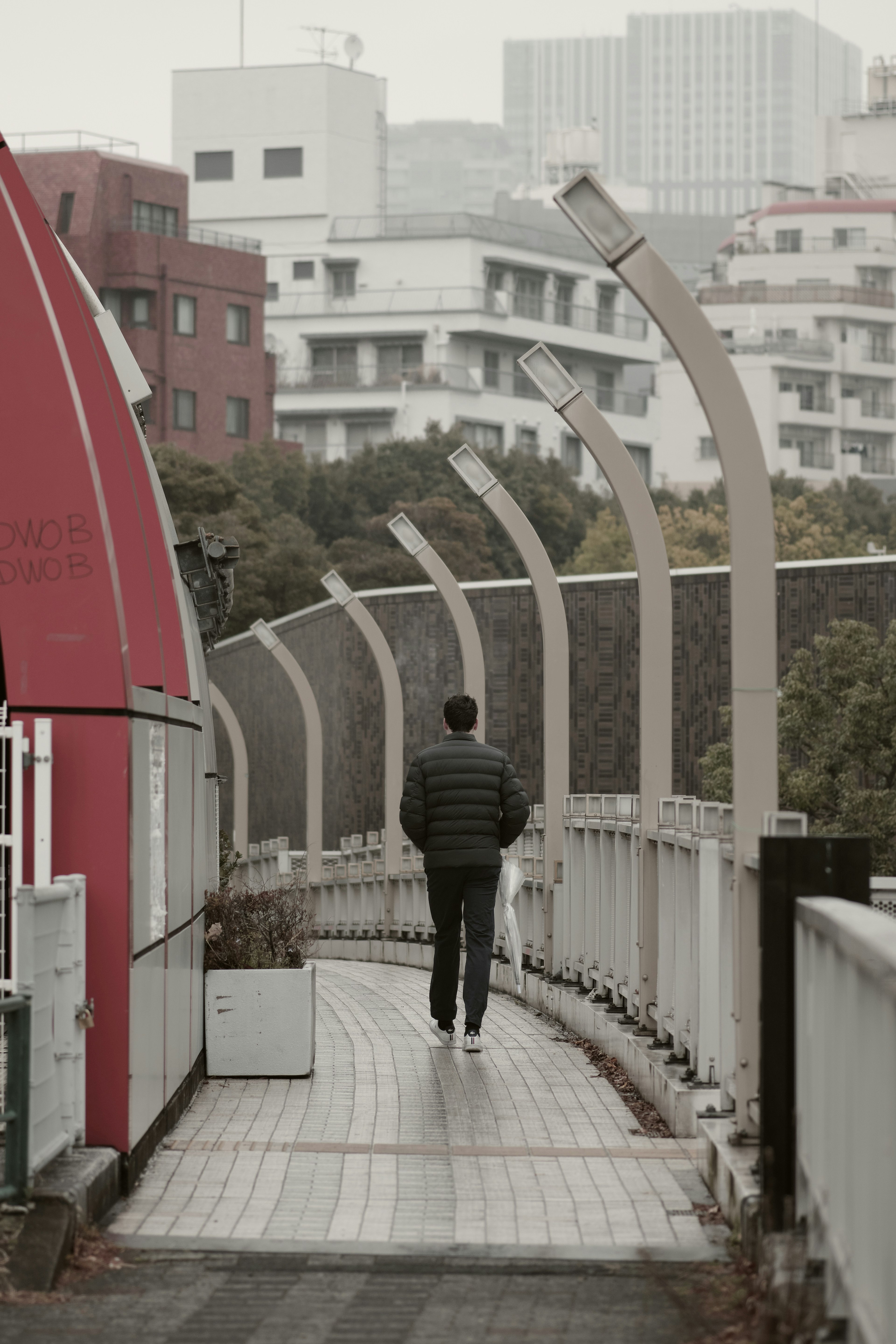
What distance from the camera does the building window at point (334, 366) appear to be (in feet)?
318

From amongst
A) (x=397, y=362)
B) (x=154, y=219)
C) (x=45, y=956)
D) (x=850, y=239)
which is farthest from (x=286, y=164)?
(x=45, y=956)

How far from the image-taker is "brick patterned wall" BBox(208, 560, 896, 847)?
1179 inches

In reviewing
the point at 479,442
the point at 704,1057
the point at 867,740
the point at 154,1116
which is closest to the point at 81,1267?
the point at 154,1116

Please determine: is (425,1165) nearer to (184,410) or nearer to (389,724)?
(389,724)

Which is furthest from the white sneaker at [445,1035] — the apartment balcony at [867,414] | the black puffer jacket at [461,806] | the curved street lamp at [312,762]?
the apartment balcony at [867,414]

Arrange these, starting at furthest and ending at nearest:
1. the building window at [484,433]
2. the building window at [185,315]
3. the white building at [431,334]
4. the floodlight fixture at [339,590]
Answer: the white building at [431,334] → the building window at [484,433] → the building window at [185,315] → the floodlight fixture at [339,590]

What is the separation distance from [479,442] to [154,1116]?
294 ft

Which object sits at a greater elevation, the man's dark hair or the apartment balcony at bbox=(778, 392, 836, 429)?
the apartment balcony at bbox=(778, 392, 836, 429)

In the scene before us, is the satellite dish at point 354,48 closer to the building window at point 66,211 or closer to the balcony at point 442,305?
the balcony at point 442,305

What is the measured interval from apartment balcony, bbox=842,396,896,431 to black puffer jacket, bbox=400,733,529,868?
316 ft

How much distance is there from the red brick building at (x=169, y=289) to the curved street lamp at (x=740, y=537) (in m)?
59.9

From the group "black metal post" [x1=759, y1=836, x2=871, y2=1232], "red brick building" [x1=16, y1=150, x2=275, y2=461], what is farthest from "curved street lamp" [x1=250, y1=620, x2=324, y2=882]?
"red brick building" [x1=16, y1=150, x2=275, y2=461]

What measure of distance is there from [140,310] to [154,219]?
324cm

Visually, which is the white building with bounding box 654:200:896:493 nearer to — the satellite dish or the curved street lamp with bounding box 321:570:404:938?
the satellite dish
